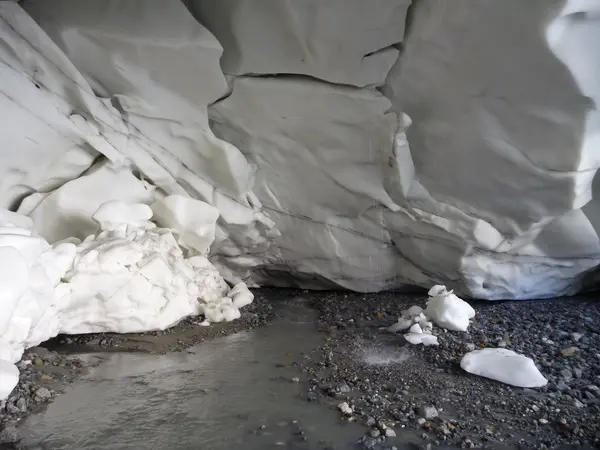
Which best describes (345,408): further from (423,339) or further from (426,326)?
(426,326)

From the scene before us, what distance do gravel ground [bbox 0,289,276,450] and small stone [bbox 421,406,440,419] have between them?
5.31 ft

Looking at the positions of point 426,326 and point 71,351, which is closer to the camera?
point 71,351

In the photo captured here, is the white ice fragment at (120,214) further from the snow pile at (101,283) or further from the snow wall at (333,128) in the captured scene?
the snow wall at (333,128)

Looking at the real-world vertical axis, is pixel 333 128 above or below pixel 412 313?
above

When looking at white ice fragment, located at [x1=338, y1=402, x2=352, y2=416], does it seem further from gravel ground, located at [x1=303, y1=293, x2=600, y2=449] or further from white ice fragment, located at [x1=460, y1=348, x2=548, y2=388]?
white ice fragment, located at [x1=460, y1=348, x2=548, y2=388]

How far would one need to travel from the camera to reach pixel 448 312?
3.71m

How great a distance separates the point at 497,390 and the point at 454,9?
7.79 ft

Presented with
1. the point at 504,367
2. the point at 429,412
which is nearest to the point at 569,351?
the point at 504,367

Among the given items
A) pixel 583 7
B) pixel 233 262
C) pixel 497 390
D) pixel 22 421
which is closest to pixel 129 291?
pixel 22 421

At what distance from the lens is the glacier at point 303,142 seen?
11.4 ft

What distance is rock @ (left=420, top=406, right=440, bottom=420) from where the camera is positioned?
8.32ft

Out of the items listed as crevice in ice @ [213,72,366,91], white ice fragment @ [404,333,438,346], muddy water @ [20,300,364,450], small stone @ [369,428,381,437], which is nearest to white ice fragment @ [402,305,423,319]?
white ice fragment @ [404,333,438,346]

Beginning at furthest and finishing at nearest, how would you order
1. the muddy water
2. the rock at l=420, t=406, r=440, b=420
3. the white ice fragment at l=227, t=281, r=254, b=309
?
the white ice fragment at l=227, t=281, r=254, b=309
the rock at l=420, t=406, r=440, b=420
the muddy water

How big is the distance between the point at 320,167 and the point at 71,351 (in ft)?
7.60
